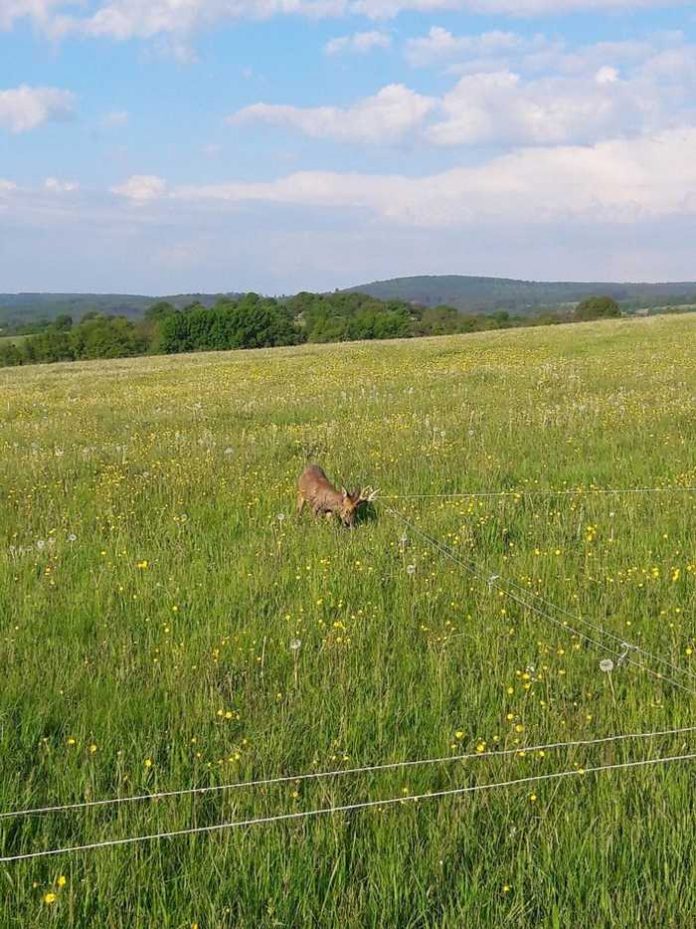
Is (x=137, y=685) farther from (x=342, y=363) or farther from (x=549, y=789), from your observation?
(x=342, y=363)

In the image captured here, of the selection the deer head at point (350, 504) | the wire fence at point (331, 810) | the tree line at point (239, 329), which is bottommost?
the wire fence at point (331, 810)

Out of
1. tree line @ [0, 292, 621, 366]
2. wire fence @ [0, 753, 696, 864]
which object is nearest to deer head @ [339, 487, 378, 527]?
wire fence @ [0, 753, 696, 864]

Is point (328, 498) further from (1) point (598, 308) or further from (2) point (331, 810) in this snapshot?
(1) point (598, 308)

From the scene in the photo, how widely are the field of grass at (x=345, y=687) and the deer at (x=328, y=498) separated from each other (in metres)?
0.16

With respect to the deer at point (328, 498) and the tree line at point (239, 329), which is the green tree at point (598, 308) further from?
the deer at point (328, 498)

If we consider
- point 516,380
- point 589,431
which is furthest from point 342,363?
point 589,431

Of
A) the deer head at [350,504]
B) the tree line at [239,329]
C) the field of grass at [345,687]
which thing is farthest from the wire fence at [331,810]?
the tree line at [239,329]

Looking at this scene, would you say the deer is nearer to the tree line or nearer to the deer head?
the deer head

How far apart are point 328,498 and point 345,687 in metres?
3.25

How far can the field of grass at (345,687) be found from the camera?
306cm

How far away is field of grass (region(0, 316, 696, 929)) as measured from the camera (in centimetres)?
306

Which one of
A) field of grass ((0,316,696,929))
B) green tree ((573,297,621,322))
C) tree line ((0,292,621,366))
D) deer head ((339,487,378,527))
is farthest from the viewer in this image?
green tree ((573,297,621,322))

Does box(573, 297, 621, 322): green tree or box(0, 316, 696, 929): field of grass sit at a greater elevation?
box(573, 297, 621, 322): green tree

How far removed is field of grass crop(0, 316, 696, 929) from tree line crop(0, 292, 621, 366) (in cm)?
6944
